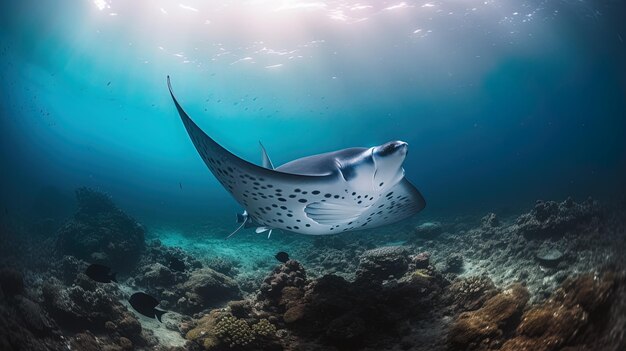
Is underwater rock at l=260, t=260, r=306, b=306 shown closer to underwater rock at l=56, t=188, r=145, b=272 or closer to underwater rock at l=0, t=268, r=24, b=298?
underwater rock at l=0, t=268, r=24, b=298

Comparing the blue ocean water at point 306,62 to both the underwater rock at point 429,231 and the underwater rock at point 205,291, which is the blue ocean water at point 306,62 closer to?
the underwater rock at point 429,231

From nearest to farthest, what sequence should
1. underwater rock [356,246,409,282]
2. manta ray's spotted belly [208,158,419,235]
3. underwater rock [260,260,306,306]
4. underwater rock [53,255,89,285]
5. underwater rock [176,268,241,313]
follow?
manta ray's spotted belly [208,158,419,235]
underwater rock [260,260,306,306]
underwater rock [356,246,409,282]
underwater rock [176,268,241,313]
underwater rock [53,255,89,285]

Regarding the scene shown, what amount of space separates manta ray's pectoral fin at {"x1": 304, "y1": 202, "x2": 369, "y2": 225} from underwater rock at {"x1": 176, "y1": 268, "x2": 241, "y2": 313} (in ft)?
14.1

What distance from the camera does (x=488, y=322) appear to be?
394cm

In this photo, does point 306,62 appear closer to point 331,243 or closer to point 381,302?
point 331,243

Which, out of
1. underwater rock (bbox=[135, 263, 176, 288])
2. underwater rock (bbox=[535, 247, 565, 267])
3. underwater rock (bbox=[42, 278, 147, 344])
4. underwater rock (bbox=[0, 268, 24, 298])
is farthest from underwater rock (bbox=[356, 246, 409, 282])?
underwater rock (bbox=[0, 268, 24, 298])

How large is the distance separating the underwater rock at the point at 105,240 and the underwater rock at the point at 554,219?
1317 cm

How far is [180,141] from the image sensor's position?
323 ft

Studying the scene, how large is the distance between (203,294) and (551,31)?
29.5 m

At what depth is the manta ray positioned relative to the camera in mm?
3941

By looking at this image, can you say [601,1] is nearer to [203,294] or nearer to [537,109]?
[203,294]

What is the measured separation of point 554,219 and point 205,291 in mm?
9699

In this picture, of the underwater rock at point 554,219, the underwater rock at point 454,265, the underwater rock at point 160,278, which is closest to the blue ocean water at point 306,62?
the underwater rock at point 554,219

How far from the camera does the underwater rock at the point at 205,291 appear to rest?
708cm
